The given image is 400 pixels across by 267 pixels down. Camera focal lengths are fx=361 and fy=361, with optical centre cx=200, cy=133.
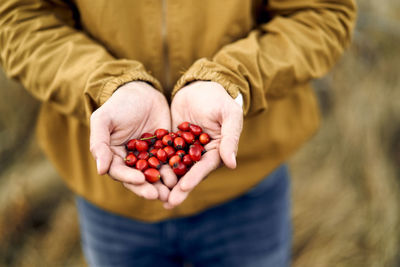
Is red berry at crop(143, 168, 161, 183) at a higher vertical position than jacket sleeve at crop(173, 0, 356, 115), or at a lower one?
lower

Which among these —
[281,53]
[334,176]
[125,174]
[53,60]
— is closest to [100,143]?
[125,174]

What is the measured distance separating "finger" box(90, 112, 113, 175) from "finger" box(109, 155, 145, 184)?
33mm

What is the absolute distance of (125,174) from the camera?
1236 millimetres

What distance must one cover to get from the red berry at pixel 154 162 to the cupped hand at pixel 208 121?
0.18 m

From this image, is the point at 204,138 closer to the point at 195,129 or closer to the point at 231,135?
the point at 195,129

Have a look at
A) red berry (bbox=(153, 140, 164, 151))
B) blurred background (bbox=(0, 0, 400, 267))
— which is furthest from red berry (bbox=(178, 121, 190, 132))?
blurred background (bbox=(0, 0, 400, 267))

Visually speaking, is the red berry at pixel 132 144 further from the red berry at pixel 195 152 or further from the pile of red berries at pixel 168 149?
the red berry at pixel 195 152

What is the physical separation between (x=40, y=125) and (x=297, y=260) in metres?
2.78

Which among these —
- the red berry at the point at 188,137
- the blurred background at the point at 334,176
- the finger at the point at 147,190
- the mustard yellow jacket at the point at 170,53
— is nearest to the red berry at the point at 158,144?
the red berry at the point at 188,137

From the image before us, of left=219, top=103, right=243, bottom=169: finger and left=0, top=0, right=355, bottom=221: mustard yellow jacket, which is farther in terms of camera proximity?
left=0, top=0, right=355, bottom=221: mustard yellow jacket

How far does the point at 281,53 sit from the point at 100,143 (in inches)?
33.3

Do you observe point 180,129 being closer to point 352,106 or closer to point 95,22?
point 95,22

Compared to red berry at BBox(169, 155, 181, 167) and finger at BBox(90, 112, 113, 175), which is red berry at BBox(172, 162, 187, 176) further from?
finger at BBox(90, 112, 113, 175)

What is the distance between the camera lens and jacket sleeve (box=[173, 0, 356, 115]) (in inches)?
57.4
